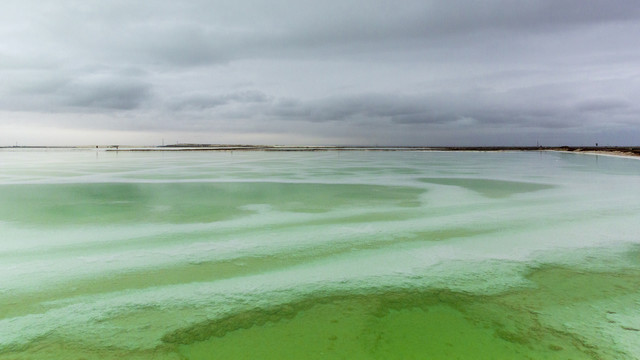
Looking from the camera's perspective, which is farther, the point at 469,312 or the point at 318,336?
the point at 469,312

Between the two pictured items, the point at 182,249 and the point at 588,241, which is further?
the point at 588,241

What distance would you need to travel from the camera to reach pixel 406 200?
15062 millimetres

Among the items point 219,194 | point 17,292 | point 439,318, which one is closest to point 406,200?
point 219,194

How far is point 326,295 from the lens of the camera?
5.80m

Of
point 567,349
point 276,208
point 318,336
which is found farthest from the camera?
point 276,208

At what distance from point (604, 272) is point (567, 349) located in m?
3.31

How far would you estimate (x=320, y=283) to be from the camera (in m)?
6.26

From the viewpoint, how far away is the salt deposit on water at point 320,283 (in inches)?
174

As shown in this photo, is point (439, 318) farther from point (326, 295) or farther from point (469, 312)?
point (326, 295)

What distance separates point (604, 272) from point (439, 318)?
12.3 feet

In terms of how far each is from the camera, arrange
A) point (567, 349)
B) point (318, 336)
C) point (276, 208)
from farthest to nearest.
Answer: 1. point (276, 208)
2. point (318, 336)
3. point (567, 349)

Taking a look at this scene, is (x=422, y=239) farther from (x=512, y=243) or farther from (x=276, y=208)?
(x=276, y=208)

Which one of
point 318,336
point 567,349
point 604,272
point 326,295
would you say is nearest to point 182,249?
point 326,295

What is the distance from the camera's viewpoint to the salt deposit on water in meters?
4.41
